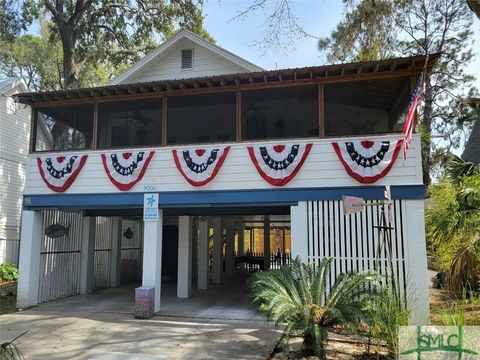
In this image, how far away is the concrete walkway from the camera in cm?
770

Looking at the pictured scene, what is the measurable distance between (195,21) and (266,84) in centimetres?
1224

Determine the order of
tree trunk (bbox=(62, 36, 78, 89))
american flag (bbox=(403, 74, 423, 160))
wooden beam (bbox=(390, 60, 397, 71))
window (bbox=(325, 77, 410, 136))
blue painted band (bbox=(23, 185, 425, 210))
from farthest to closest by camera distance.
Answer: tree trunk (bbox=(62, 36, 78, 89)) → window (bbox=(325, 77, 410, 136)) → blue painted band (bbox=(23, 185, 425, 210)) → wooden beam (bbox=(390, 60, 397, 71)) → american flag (bbox=(403, 74, 423, 160))

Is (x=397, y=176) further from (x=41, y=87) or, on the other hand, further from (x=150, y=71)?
(x=41, y=87)

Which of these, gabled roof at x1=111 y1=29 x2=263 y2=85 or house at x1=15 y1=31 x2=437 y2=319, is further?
gabled roof at x1=111 y1=29 x2=263 y2=85

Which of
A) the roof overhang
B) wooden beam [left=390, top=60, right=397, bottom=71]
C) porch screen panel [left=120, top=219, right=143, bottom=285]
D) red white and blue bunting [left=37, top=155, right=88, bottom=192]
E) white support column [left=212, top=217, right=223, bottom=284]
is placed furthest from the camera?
porch screen panel [left=120, top=219, right=143, bottom=285]

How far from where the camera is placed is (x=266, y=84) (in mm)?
10836

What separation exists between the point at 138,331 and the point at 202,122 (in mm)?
7826

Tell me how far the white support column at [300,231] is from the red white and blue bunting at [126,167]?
4090mm

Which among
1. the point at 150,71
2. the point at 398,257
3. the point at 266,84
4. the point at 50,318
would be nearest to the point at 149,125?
the point at 150,71

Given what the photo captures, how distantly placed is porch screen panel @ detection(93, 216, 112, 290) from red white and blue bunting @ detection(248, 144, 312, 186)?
300 inches

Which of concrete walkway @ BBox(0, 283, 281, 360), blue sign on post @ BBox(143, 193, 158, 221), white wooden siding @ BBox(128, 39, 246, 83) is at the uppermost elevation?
white wooden siding @ BBox(128, 39, 246, 83)

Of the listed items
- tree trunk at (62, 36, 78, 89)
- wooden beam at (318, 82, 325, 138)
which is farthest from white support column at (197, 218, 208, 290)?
tree trunk at (62, 36, 78, 89)

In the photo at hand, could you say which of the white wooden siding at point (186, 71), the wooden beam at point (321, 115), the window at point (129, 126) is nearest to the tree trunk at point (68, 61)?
the window at point (129, 126)

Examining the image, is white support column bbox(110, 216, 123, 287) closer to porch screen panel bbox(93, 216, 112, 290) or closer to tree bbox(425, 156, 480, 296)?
→ porch screen panel bbox(93, 216, 112, 290)
